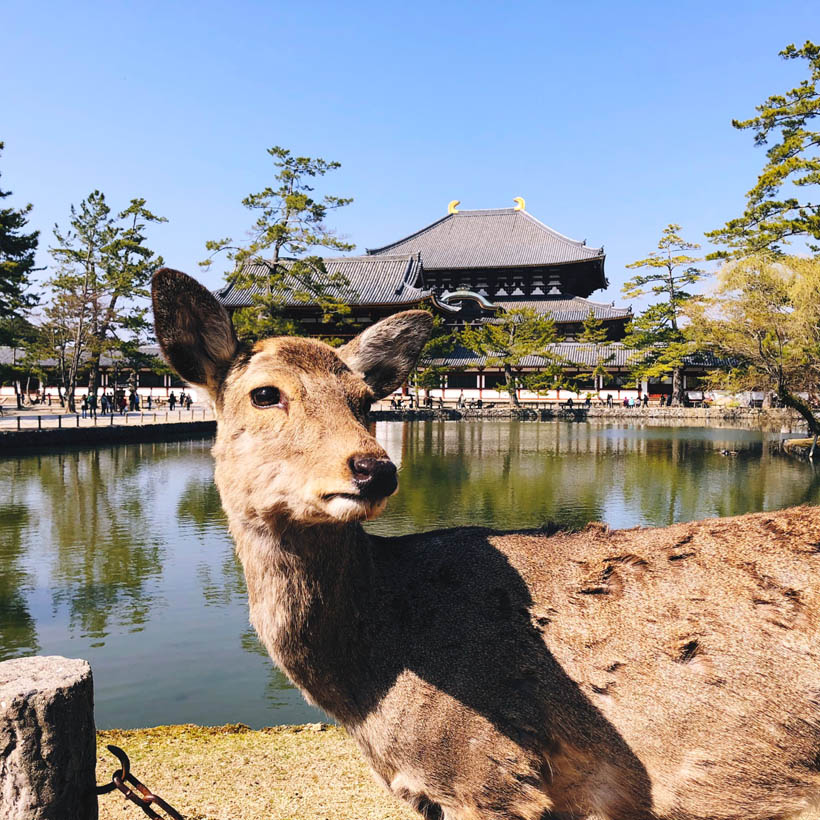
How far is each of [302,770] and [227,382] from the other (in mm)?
3291

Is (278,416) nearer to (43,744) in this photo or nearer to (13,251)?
(43,744)

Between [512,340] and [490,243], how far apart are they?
68.9 feet

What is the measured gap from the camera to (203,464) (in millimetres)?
23578

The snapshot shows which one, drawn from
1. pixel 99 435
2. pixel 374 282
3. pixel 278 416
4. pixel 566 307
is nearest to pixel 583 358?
pixel 566 307

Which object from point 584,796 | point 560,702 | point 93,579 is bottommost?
point 93,579

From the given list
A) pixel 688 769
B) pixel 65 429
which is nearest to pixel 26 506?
pixel 65 429

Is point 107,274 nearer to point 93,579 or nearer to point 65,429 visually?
point 65,429

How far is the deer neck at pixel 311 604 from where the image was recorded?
8.80 feet

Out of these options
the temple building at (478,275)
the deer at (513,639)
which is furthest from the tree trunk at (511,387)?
the deer at (513,639)

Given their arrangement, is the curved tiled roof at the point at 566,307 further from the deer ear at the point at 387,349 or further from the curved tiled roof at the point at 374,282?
the deer ear at the point at 387,349

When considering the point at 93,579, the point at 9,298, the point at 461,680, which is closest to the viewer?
the point at 461,680

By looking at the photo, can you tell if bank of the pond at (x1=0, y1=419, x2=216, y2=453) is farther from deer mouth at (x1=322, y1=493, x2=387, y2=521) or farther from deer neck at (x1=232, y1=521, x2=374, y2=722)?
deer mouth at (x1=322, y1=493, x2=387, y2=521)

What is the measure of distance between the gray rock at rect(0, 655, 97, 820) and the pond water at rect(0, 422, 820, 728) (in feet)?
14.5

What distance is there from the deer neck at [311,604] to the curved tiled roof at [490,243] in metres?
62.3
